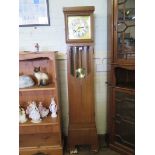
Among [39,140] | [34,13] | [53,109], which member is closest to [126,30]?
[34,13]

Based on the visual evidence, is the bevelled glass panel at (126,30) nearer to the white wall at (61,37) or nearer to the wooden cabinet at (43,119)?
the white wall at (61,37)

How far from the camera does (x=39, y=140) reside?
222 cm

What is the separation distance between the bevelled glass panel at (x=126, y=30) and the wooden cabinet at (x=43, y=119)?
677mm

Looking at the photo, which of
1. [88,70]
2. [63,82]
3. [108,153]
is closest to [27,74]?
[63,82]

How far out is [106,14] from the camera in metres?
2.27

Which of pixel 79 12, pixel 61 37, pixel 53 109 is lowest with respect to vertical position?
pixel 53 109

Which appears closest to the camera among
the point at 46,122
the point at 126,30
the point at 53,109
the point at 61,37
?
the point at 126,30

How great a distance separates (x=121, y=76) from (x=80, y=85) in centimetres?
48

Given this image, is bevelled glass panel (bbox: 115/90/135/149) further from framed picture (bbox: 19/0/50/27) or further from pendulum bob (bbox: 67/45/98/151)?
framed picture (bbox: 19/0/50/27)

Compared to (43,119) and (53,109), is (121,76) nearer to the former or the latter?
(53,109)

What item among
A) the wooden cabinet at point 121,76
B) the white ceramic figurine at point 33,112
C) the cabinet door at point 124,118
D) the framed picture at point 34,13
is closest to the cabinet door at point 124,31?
the wooden cabinet at point 121,76

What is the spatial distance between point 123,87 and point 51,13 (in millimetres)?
1126

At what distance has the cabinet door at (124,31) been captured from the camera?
1.92 metres
